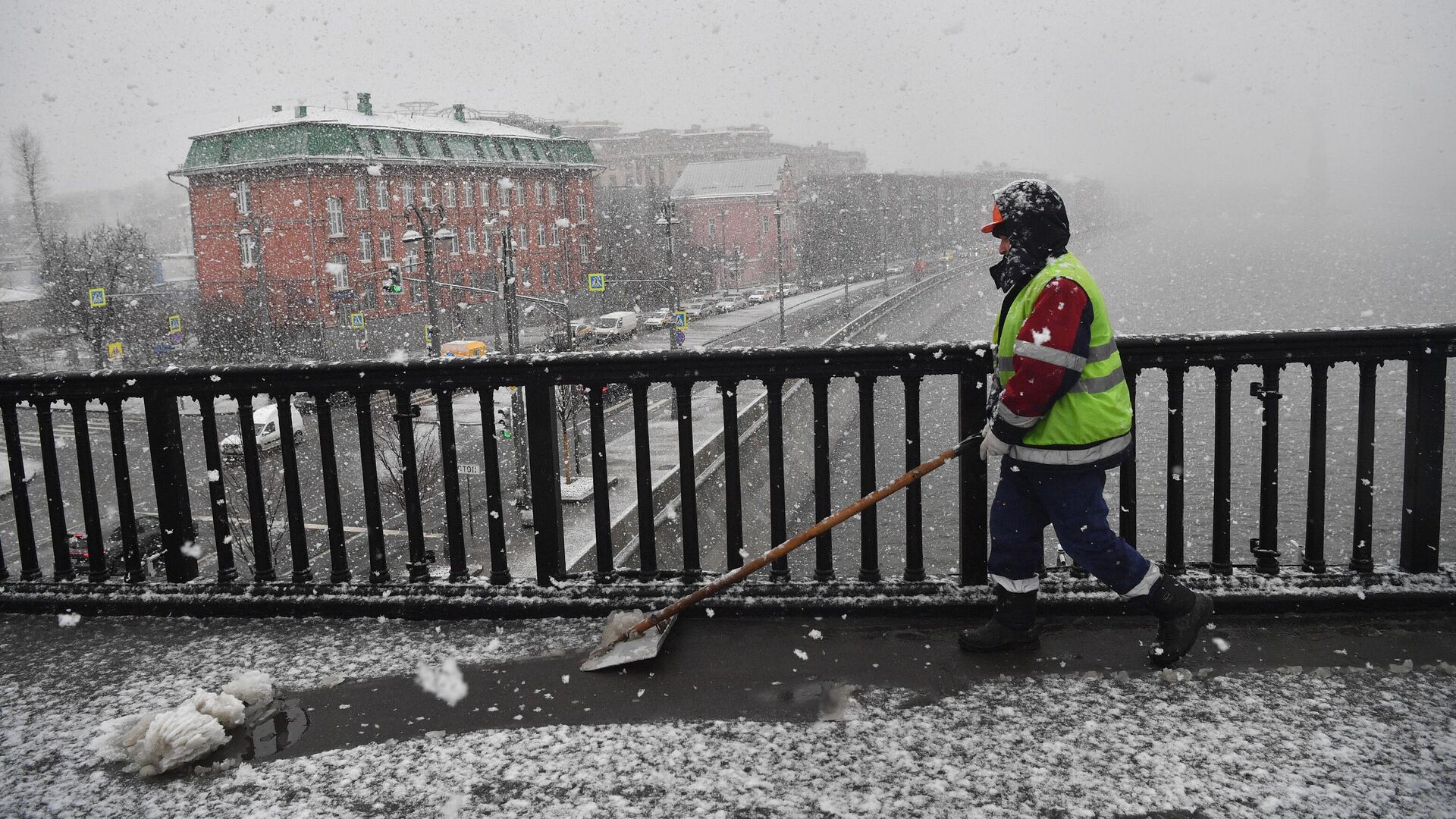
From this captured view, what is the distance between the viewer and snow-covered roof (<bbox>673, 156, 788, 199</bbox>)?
81.1 m

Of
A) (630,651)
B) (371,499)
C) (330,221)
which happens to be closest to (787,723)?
(630,651)

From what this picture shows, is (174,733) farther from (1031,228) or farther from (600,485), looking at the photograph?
(1031,228)

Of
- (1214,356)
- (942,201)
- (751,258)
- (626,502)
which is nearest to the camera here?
(1214,356)

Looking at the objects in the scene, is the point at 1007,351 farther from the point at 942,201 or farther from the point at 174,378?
the point at 942,201

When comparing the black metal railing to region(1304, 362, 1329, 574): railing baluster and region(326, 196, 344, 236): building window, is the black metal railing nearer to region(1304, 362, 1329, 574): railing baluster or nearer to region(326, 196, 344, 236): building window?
region(1304, 362, 1329, 574): railing baluster

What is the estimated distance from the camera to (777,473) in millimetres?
4141

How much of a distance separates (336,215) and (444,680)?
1962 inches

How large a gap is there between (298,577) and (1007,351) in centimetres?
303

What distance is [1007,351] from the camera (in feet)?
11.3

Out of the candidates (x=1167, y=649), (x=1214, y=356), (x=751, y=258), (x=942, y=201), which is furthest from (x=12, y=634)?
(x=942, y=201)

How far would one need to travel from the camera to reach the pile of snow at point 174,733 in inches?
116

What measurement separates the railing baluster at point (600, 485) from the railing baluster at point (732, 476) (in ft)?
1.59

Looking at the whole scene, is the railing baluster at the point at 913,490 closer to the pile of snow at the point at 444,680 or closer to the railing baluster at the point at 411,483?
the pile of snow at the point at 444,680

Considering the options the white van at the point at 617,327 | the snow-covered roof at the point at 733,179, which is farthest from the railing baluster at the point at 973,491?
the snow-covered roof at the point at 733,179
